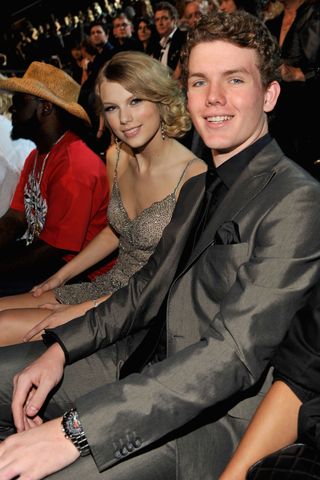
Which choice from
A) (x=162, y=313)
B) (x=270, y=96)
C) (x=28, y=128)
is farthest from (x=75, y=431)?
(x=28, y=128)

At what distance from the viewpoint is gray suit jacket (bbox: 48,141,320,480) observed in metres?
1.27

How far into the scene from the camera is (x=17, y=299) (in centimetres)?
243

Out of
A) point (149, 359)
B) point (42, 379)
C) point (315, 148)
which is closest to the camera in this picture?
point (42, 379)

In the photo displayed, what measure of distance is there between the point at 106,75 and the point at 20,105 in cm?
67

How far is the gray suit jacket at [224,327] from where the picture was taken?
1.27 metres

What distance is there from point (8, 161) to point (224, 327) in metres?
2.43

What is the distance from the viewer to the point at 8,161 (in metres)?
3.49

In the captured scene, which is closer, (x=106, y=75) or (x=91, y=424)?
(x=91, y=424)

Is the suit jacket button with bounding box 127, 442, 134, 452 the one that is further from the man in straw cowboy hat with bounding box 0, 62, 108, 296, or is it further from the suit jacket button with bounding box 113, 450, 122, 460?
the man in straw cowboy hat with bounding box 0, 62, 108, 296

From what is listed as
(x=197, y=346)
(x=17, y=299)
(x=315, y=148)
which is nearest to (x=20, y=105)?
(x=17, y=299)

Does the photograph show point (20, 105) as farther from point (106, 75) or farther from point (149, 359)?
point (149, 359)

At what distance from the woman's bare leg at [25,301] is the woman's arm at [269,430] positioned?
4.33 feet

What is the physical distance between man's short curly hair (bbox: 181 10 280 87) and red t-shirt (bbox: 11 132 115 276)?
1224mm

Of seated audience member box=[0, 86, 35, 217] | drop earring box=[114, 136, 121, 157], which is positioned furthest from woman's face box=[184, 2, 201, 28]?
drop earring box=[114, 136, 121, 157]
